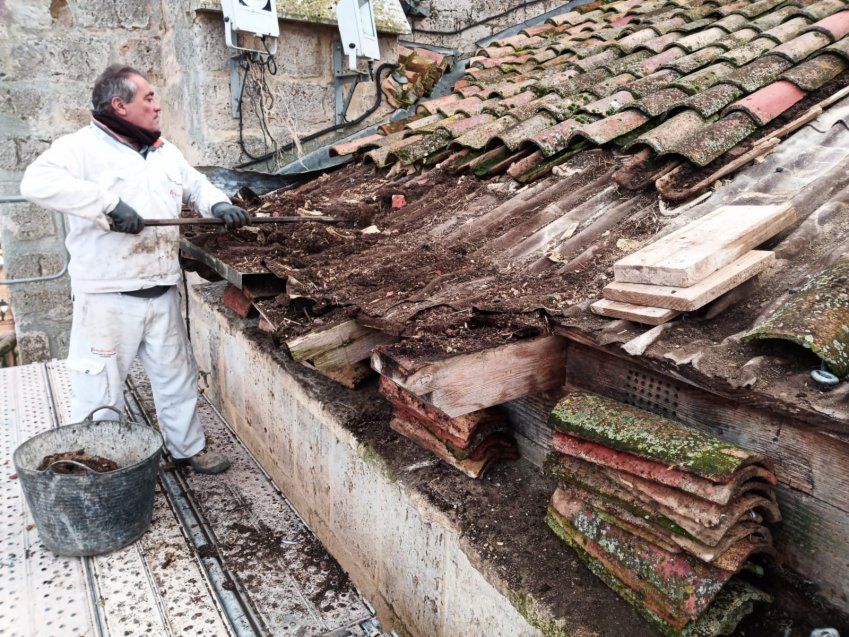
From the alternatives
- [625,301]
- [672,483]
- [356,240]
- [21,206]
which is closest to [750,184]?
[625,301]

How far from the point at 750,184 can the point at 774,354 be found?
1.33 m

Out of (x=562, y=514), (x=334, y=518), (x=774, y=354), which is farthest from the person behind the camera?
(x=334, y=518)

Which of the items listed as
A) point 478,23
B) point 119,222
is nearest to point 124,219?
point 119,222

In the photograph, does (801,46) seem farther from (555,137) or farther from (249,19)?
(249,19)

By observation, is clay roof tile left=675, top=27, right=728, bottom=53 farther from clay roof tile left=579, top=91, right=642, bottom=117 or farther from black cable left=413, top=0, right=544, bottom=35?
black cable left=413, top=0, right=544, bottom=35

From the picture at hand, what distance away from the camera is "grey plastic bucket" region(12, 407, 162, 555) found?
10.6 ft

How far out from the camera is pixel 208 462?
4.31 m

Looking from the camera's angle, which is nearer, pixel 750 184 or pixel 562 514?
pixel 562 514

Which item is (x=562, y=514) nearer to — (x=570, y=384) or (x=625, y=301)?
(x=570, y=384)

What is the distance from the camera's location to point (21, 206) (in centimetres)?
593

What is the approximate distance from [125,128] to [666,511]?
346 centimetres

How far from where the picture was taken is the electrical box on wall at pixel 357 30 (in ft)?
17.2

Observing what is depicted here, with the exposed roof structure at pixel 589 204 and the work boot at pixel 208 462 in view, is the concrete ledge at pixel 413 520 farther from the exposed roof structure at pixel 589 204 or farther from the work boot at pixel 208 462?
the exposed roof structure at pixel 589 204

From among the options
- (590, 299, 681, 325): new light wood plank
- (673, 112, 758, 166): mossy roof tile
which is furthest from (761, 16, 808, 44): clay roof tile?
(590, 299, 681, 325): new light wood plank
